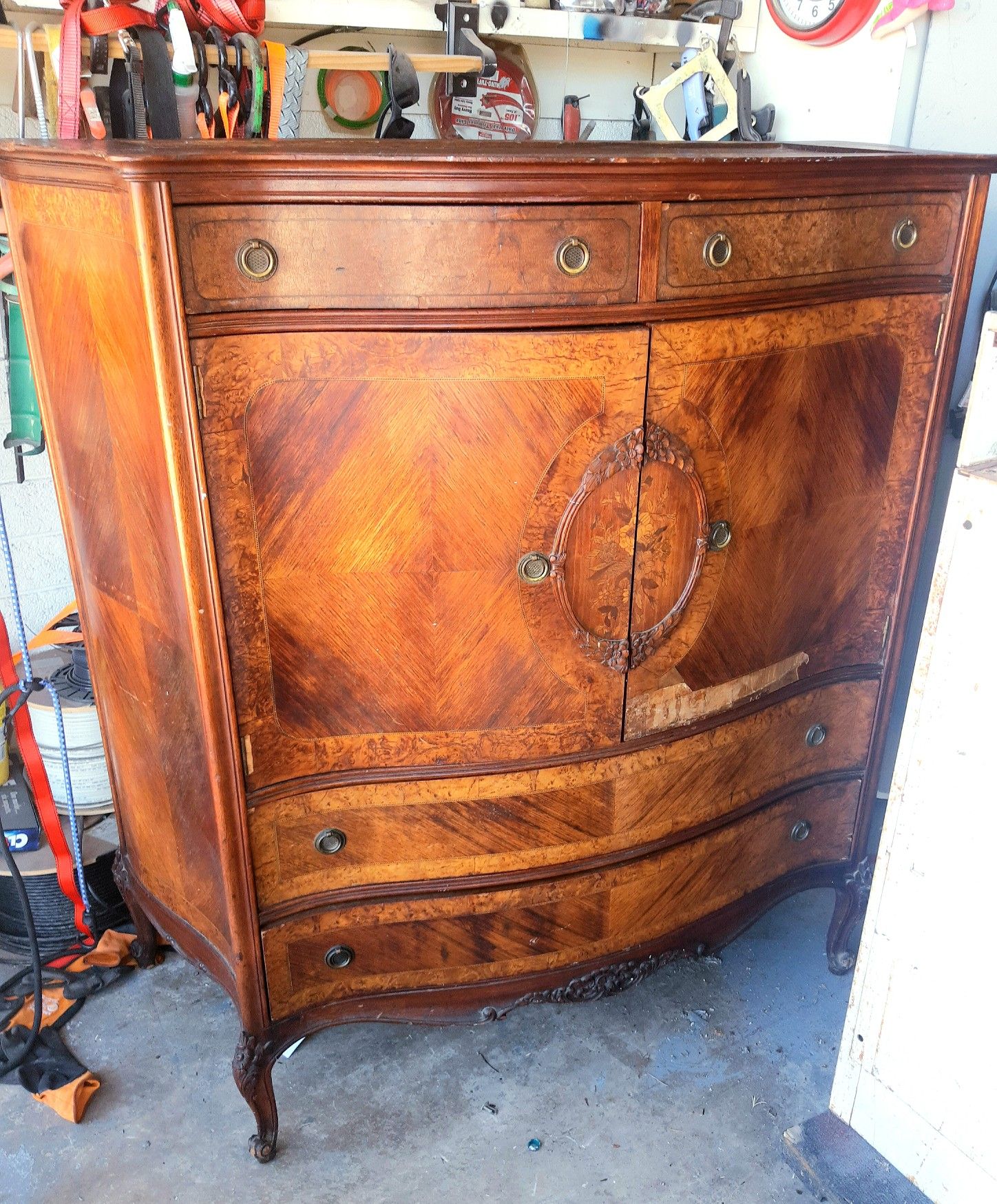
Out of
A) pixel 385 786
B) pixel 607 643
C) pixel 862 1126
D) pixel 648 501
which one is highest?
pixel 648 501

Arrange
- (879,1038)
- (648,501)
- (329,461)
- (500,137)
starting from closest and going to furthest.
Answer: (329,461)
(648,501)
(879,1038)
(500,137)

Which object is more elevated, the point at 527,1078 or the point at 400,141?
the point at 400,141

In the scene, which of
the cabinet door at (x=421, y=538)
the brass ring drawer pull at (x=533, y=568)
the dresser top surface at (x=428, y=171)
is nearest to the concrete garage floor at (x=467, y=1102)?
the cabinet door at (x=421, y=538)

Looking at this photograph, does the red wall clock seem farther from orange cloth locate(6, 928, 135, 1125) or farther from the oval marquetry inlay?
orange cloth locate(6, 928, 135, 1125)

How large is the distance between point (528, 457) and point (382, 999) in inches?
34.8

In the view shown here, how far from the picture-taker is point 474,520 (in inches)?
52.7

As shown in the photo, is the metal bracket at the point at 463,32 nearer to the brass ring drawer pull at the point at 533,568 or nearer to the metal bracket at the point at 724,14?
the metal bracket at the point at 724,14

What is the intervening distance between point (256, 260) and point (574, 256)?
37 cm

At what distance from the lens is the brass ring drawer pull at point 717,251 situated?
4.24 feet

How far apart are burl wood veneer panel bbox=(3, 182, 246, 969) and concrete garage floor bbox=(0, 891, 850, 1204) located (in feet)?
1.06

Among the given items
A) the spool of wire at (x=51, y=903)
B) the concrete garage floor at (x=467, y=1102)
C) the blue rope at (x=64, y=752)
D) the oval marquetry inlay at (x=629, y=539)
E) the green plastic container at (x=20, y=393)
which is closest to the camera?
the oval marquetry inlay at (x=629, y=539)

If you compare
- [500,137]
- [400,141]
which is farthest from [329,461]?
[500,137]

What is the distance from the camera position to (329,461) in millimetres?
1283

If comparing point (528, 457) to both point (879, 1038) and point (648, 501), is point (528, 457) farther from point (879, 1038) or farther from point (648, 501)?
point (879, 1038)
